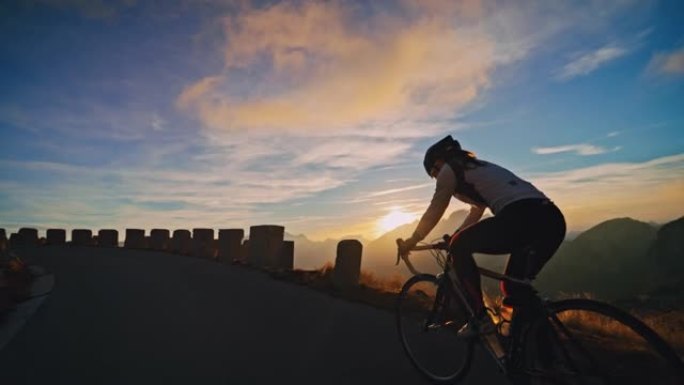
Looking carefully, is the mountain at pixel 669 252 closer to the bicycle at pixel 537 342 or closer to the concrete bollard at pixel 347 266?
the concrete bollard at pixel 347 266

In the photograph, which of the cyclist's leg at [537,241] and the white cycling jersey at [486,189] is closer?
the cyclist's leg at [537,241]

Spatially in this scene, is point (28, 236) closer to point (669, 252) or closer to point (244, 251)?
point (244, 251)

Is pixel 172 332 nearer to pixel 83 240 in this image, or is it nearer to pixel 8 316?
pixel 8 316

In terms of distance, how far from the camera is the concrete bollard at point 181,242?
72.7 ft

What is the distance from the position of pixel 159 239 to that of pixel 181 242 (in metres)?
3.29

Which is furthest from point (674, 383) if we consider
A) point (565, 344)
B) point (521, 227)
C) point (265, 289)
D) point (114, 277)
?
point (114, 277)

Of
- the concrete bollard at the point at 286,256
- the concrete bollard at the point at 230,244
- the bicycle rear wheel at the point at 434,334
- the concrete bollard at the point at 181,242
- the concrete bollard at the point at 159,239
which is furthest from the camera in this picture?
the concrete bollard at the point at 159,239

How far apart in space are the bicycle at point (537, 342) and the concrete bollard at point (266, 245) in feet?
31.5

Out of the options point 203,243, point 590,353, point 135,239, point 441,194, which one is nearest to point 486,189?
point 441,194

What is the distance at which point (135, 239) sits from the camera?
1069 inches

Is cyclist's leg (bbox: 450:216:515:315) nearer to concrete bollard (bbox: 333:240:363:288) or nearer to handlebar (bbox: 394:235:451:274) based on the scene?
handlebar (bbox: 394:235:451:274)

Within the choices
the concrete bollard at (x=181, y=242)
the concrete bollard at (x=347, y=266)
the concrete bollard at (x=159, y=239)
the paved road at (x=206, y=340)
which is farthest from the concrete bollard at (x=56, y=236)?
the concrete bollard at (x=347, y=266)

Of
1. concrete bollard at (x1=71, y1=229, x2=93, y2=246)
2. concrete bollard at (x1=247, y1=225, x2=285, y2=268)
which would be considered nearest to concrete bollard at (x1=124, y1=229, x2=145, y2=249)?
concrete bollard at (x1=71, y1=229, x2=93, y2=246)

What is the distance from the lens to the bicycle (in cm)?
351
